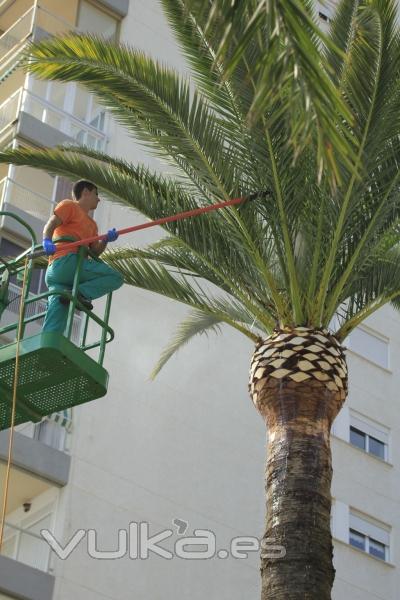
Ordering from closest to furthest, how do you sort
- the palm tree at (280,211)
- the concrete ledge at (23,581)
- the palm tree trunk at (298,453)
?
the palm tree trunk at (298,453)
the palm tree at (280,211)
the concrete ledge at (23,581)

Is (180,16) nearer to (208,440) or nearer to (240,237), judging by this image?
(240,237)

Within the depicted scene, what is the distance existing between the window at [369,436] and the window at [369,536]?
169cm

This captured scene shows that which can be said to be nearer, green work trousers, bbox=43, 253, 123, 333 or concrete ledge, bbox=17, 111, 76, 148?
green work trousers, bbox=43, 253, 123, 333

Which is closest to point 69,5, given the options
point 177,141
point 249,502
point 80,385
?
point 249,502

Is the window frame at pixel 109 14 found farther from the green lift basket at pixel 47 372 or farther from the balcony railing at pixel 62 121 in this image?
the green lift basket at pixel 47 372

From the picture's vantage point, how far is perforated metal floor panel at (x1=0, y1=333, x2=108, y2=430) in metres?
12.0

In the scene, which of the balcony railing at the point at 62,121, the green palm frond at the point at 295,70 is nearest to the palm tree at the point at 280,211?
the green palm frond at the point at 295,70

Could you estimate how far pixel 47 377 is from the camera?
12438mm

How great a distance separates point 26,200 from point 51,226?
520 inches

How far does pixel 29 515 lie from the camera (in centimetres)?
2423

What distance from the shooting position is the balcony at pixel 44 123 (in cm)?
2650

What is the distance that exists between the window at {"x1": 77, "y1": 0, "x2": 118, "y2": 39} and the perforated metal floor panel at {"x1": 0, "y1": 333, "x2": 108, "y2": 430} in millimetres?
17969

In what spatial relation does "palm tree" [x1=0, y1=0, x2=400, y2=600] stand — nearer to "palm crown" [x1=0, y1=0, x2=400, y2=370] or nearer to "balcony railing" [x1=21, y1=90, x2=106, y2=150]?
"palm crown" [x1=0, y1=0, x2=400, y2=370]

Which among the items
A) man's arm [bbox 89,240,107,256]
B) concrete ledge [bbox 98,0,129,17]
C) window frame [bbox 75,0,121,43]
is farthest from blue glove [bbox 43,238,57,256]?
concrete ledge [bbox 98,0,129,17]
